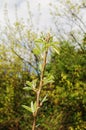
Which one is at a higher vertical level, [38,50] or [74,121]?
[74,121]

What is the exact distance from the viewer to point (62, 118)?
1744cm

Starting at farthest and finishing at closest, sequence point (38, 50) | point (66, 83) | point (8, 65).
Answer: point (8, 65), point (66, 83), point (38, 50)

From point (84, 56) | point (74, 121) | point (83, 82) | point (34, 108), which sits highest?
point (84, 56)

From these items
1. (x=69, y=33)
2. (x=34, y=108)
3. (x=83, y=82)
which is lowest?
(x=34, y=108)

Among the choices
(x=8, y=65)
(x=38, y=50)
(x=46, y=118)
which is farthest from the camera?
(x=8, y=65)

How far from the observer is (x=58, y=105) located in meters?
18.2

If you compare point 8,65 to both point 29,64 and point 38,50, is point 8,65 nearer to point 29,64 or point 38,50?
point 29,64

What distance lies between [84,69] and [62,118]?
2.66m

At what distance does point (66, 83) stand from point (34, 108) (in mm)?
16729

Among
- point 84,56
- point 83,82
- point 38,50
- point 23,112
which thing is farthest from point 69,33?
point 38,50

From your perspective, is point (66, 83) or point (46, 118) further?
point (66, 83)

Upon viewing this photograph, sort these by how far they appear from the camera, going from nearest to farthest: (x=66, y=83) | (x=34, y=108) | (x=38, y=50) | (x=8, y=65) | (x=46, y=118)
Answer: (x=34, y=108)
(x=38, y=50)
(x=46, y=118)
(x=66, y=83)
(x=8, y=65)

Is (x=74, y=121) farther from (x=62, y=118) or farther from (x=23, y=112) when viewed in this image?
(x=23, y=112)

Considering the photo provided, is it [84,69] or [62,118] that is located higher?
[84,69]
